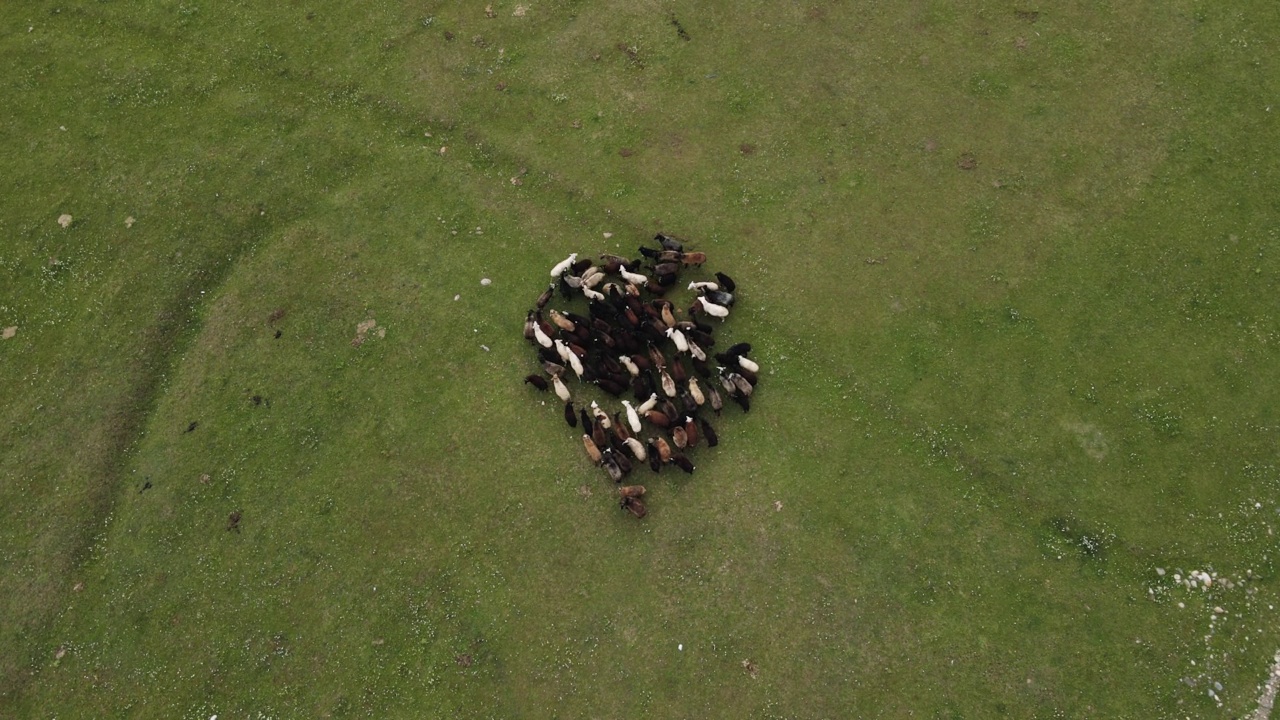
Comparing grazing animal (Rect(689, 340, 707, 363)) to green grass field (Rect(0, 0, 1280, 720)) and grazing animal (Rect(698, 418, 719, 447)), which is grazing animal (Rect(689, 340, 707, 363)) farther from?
grazing animal (Rect(698, 418, 719, 447))

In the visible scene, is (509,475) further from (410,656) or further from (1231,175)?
(1231,175)

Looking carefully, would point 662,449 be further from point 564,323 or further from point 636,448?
point 564,323

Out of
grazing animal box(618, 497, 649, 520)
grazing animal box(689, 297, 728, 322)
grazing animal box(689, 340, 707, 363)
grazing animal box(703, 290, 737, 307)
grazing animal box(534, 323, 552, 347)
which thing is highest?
grazing animal box(703, 290, 737, 307)

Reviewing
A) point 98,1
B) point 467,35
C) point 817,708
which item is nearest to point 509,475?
point 817,708

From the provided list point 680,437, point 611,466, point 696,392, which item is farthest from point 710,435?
point 611,466

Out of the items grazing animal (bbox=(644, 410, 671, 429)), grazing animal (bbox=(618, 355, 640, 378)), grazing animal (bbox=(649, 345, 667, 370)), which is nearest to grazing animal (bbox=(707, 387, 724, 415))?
grazing animal (bbox=(644, 410, 671, 429))
